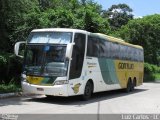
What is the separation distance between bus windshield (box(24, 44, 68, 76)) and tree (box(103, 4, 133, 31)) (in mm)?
58036

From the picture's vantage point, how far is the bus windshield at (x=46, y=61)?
1666cm

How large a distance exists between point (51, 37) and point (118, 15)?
6139cm

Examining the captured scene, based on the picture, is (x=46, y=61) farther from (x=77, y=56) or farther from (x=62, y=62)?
(x=77, y=56)

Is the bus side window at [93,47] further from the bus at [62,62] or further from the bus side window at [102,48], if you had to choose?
the bus side window at [102,48]

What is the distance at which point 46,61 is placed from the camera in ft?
55.4

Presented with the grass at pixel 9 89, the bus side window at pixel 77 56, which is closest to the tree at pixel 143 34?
the grass at pixel 9 89

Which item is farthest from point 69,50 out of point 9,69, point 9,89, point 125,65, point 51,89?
point 125,65

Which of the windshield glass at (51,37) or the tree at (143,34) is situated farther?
the tree at (143,34)

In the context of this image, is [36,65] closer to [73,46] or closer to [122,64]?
[73,46]

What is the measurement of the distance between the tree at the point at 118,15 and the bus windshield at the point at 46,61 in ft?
190

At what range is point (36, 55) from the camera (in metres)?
17.3

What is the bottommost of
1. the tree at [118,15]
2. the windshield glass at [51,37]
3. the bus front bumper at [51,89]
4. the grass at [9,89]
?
the grass at [9,89]

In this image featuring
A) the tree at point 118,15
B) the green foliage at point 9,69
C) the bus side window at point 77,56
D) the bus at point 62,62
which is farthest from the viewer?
the tree at point 118,15

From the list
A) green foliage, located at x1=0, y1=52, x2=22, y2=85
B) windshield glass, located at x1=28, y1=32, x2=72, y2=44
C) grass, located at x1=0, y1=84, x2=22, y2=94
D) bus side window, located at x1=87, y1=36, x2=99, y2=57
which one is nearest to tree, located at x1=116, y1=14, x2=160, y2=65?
green foliage, located at x1=0, y1=52, x2=22, y2=85
